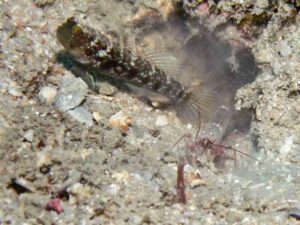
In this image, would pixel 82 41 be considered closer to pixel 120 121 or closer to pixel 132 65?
pixel 132 65

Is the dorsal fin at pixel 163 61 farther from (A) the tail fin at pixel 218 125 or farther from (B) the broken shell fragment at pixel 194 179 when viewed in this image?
(B) the broken shell fragment at pixel 194 179

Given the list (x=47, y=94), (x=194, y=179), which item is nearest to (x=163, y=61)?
(x=47, y=94)

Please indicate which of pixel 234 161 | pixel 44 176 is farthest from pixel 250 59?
pixel 44 176

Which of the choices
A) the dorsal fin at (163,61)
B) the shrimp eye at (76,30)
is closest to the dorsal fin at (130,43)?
the dorsal fin at (163,61)

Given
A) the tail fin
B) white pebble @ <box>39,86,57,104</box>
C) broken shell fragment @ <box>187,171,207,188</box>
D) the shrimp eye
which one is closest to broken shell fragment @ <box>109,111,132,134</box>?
white pebble @ <box>39,86,57,104</box>

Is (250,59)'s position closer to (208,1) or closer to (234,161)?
(208,1)

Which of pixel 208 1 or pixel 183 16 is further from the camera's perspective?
pixel 183 16
